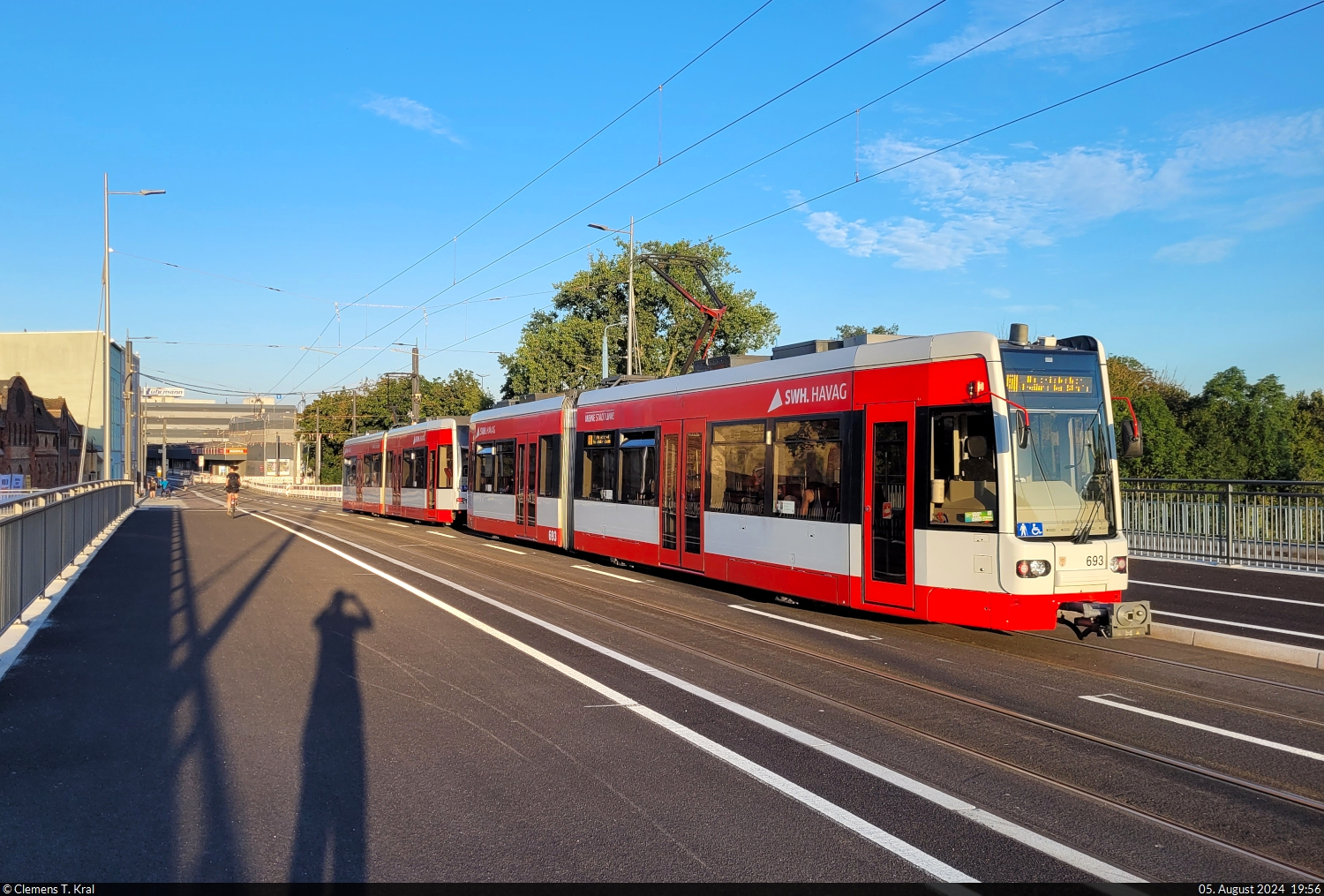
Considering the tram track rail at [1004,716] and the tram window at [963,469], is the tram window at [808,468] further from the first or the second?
the tram track rail at [1004,716]

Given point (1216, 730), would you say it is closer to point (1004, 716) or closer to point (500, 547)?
point (1004, 716)

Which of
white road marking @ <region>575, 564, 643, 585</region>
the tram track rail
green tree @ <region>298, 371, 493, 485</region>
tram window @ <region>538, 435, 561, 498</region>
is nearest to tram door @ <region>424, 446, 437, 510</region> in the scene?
tram window @ <region>538, 435, 561, 498</region>

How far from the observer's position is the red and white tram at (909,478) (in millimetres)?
10023

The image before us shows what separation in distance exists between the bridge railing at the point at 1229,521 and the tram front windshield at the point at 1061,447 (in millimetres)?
6266

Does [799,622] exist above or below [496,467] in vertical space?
below

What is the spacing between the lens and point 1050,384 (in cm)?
1046

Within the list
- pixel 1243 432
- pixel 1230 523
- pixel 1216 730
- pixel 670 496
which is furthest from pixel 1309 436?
pixel 1216 730

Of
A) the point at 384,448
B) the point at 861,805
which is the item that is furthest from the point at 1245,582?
the point at 384,448

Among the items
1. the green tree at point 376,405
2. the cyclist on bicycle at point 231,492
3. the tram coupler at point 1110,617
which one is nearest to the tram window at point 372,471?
the cyclist on bicycle at point 231,492

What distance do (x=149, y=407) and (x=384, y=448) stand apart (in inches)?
5950

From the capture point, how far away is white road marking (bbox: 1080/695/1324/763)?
6574 mm

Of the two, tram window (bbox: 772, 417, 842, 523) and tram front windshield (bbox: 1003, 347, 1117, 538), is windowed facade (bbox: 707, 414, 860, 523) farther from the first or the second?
tram front windshield (bbox: 1003, 347, 1117, 538)

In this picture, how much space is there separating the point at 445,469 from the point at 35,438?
46785 mm

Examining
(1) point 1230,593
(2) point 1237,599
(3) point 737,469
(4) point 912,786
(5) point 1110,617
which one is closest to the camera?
(4) point 912,786
